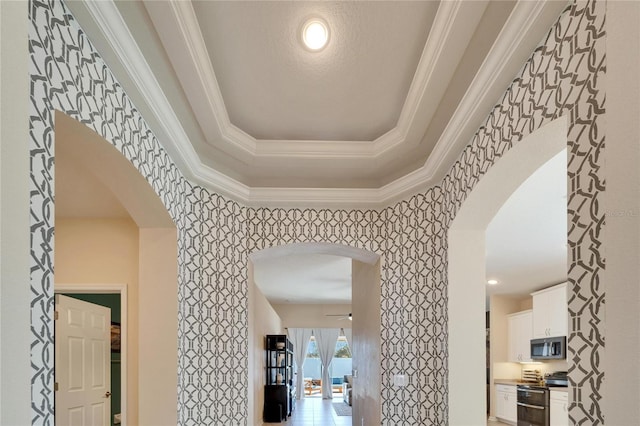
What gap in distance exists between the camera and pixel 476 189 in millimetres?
2791

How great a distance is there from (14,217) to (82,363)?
153 inches

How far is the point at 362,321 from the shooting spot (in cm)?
525

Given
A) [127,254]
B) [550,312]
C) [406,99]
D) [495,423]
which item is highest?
[406,99]

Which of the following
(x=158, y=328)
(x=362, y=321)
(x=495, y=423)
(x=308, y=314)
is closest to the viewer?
(x=158, y=328)

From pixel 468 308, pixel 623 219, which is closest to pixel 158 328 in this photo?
pixel 468 308

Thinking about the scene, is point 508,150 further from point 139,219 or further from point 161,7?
point 139,219

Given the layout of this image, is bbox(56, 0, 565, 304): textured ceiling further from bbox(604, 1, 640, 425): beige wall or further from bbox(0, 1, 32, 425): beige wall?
bbox(0, 1, 32, 425): beige wall

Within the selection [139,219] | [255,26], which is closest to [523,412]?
[139,219]

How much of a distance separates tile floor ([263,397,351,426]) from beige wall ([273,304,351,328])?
212 cm

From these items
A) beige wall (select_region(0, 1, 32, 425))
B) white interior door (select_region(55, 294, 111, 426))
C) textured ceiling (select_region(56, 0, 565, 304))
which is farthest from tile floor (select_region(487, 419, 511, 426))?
beige wall (select_region(0, 1, 32, 425))

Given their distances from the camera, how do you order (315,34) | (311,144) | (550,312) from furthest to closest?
(550,312)
(311,144)
(315,34)

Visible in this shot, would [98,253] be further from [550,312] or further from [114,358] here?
[550,312]

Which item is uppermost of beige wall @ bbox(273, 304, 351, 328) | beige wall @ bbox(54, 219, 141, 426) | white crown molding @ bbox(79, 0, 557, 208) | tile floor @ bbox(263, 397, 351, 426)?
white crown molding @ bbox(79, 0, 557, 208)

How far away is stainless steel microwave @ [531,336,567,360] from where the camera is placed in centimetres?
791
